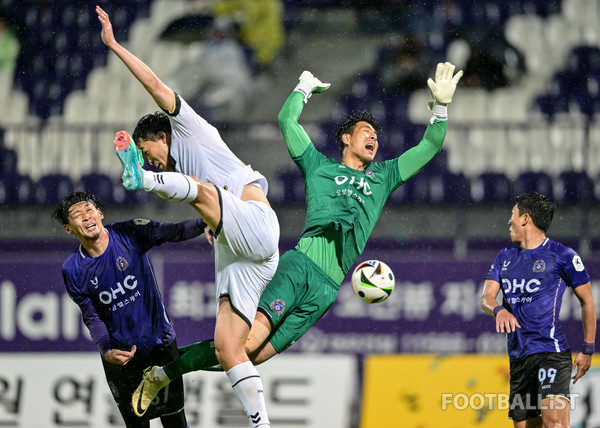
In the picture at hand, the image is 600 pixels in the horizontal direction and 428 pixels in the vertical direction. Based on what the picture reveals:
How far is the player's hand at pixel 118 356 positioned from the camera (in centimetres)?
511

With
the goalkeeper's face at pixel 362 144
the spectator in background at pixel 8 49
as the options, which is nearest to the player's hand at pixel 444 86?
the goalkeeper's face at pixel 362 144

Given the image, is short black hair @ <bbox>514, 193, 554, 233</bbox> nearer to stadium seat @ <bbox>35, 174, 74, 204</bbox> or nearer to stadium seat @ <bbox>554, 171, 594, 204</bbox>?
stadium seat @ <bbox>554, 171, 594, 204</bbox>

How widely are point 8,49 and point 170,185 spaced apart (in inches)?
288

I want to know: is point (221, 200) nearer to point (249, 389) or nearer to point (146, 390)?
point (249, 389)

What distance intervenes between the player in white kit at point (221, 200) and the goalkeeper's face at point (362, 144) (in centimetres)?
80

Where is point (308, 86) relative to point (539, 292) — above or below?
above

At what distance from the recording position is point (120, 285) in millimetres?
5410

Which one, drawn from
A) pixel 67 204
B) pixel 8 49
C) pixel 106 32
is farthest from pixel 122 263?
pixel 8 49

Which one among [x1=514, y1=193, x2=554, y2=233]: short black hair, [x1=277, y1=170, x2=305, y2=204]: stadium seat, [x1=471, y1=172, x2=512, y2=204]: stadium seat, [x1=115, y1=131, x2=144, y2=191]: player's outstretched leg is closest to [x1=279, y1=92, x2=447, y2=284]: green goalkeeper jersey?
[x1=514, y1=193, x2=554, y2=233]: short black hair

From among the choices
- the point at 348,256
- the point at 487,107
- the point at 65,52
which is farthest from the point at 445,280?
the point at 65,52

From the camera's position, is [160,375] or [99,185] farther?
[99,185]

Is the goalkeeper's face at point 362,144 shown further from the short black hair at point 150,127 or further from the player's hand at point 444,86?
the short black hair at point 150,127

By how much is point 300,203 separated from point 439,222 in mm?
1419

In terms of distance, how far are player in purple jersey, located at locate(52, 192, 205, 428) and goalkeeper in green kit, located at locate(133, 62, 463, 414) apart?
18 cm
